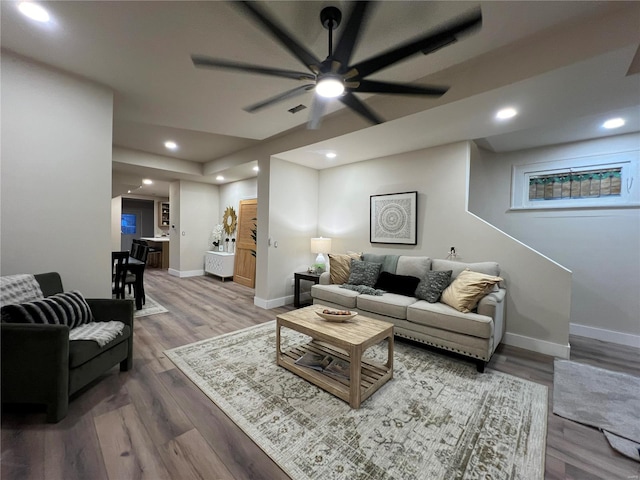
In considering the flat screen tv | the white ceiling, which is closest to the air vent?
the white ceiling

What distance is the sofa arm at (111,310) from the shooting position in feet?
7.77

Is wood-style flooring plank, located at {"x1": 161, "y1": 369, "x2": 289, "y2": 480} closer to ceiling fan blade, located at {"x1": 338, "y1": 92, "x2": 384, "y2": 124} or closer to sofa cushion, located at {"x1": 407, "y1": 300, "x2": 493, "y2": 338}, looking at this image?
sofa cushion, located at {"x1": 407, "y1": 300, "x2": 493, "y2": 338}

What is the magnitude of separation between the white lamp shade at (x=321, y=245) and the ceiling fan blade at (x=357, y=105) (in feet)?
8.10

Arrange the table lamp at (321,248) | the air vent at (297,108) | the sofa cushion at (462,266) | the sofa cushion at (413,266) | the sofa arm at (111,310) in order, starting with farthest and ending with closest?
the table lamp at (321,248) → the sofa cushion at (413,266) → the sofa cushion at (462,266) → the air vent at (297,108) → the sofa arm at (111,310)

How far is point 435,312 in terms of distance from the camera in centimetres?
275

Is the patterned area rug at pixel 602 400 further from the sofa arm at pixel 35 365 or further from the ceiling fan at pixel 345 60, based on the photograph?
the sofa arm at pixel 35 365

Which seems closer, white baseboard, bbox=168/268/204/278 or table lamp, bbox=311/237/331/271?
table lamp, bbox=311/237/331/271

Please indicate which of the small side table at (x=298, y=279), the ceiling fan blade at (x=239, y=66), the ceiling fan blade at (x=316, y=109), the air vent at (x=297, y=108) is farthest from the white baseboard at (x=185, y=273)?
the ceiling fan blade at (x=239, y=66)

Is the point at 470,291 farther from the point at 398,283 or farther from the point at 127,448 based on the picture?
the point at 127,448

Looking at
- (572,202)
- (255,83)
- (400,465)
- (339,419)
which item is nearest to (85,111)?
(255,83)

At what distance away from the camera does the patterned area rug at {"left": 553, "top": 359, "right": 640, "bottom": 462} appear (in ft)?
5.71

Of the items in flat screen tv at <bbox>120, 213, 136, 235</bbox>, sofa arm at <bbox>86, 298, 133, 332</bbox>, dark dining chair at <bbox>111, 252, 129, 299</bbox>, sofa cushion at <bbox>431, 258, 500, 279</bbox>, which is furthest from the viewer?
flat screen tv at <bbox>120, 213, 136, 235</bbox>

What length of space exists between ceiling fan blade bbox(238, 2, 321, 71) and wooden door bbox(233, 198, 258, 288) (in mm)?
4460

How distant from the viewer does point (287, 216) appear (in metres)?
4.61
